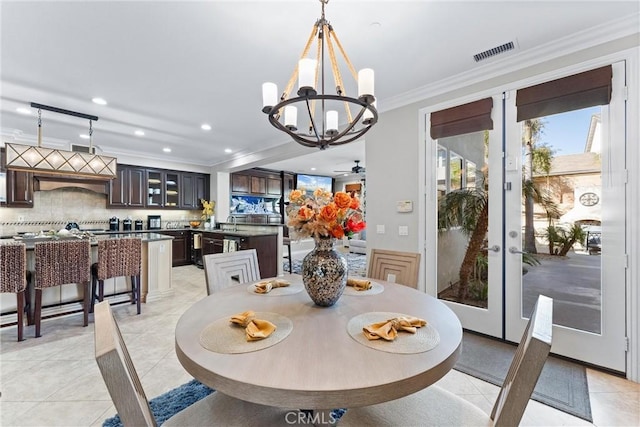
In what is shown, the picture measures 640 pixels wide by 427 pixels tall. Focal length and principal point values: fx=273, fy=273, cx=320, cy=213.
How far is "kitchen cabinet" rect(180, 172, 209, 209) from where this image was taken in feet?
22.6

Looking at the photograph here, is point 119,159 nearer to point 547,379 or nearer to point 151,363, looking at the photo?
point 151,363

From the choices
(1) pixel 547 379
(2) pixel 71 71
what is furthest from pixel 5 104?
(1) pixel 547 379

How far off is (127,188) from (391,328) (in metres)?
6.80

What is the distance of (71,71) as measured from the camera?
2633 mm

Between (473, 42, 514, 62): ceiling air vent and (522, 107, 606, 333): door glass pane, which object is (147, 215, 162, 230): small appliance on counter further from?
(522, 107, 606, 333): door glass pane

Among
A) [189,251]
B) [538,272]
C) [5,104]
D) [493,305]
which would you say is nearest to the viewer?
[538,272]

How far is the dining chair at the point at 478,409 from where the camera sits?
73 centimetres

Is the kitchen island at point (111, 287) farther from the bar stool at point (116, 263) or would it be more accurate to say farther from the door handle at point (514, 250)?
the door handle at point (514, 250)

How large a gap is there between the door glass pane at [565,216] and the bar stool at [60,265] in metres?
4.44

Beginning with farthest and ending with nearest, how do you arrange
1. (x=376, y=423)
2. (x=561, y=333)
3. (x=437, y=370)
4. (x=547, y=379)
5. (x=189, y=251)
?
(x=189, y=251) < (x=561, y=333) < (x=547, y=379) < (x=376, y=423) < (x=437, y=370)

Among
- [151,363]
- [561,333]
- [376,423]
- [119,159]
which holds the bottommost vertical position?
[151,363]

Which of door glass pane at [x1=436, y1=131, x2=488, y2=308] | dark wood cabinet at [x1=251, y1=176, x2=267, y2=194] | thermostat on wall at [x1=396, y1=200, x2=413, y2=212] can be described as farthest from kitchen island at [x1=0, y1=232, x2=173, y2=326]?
dark wood cabinet at [x1=251, y1=176, x2=267, y2=194]

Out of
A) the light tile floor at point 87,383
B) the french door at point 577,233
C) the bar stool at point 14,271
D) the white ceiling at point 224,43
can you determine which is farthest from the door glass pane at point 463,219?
the bar stool at point 14,271

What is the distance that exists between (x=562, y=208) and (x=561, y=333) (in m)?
1.05
